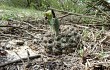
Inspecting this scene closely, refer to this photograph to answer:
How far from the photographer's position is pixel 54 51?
1.58 meters

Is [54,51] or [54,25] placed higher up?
[54,25]

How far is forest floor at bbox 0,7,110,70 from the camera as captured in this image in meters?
1.42

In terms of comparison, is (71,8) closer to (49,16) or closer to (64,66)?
(49,16)

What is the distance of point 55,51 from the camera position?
5.19ft

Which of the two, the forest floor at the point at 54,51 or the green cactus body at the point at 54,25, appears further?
the green cactus body at the point at 54,25

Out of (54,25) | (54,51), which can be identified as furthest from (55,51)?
(54,25)

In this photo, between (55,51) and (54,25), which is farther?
(54,25)

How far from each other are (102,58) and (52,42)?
0.37m

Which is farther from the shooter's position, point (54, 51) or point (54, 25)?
point (54, 25)

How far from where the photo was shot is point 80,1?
2863 millimetres

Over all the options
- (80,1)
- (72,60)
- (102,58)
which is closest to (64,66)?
(72,60)

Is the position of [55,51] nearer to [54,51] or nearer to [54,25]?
[54,51]

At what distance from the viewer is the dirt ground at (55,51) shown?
1416 millimetres

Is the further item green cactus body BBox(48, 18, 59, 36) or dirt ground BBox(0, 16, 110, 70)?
green cactus body BBox(48, 18, 59, 36)
